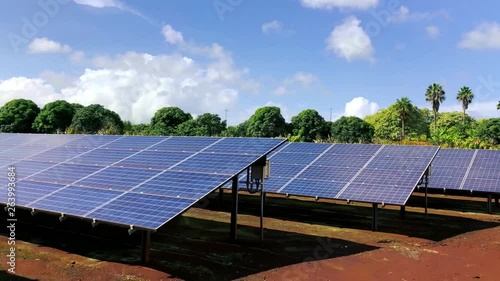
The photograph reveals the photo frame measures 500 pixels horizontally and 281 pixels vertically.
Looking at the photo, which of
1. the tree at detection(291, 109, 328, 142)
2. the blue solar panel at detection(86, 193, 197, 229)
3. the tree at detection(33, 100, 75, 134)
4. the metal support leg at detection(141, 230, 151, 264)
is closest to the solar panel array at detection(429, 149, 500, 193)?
the blue solar panel at detection(86, 193, 197, 229)

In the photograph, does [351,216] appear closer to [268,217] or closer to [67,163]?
[268,217]

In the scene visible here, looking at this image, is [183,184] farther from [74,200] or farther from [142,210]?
[74,200]

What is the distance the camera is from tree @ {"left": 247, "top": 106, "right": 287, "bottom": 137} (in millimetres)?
75000

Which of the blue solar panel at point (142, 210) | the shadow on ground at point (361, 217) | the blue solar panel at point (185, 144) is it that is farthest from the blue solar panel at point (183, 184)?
the shadow on ground at point (361, 217)

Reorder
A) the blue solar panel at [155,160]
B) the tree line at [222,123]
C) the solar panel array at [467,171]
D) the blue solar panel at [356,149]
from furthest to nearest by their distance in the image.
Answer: the tree line at [222,123] < the blue solar panel at [356,149] < the solar panel array at [467,171] < the blue solar panel at [155,160]

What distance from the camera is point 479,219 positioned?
69.8ft

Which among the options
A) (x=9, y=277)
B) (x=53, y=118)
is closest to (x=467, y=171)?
(x=9, y=277)

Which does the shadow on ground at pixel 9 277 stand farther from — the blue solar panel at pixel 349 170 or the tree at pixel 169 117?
the tree at pixel 169 117

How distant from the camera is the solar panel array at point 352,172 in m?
18.5

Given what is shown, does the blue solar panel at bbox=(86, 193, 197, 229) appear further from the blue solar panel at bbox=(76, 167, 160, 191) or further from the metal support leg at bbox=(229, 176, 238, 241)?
the metal support leg at bbox=(229, 176, 238, 241)

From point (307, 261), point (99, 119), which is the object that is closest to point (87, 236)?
point (307, 261)

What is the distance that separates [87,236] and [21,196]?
2893 millimetres

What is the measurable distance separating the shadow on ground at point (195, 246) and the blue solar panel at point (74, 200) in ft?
5.77

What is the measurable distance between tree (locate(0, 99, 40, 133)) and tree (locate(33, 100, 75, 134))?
5.74ft
